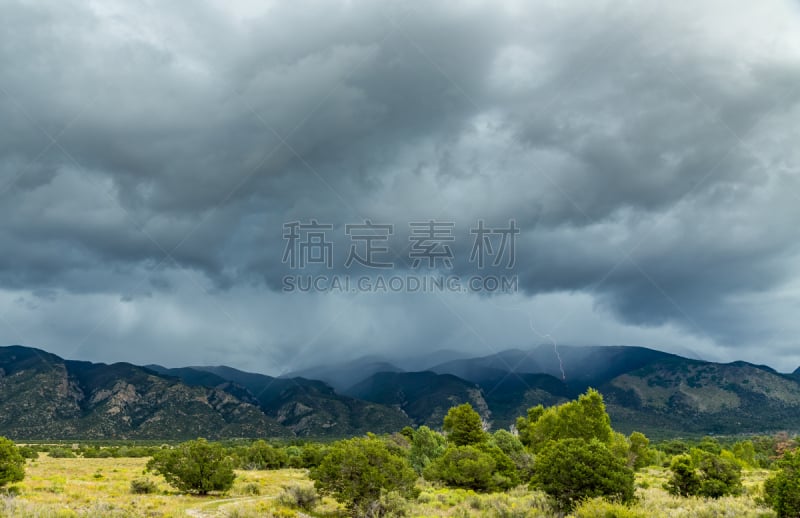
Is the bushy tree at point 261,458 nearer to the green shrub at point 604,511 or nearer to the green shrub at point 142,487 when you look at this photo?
the green shrub at point 142,487

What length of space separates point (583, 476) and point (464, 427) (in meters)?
31.9

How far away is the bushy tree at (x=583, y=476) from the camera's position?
2631 cm

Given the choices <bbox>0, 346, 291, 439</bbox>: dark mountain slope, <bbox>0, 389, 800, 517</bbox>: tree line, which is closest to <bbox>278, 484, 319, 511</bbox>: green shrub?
<bbox>0, 389, 800, 517</bbox>: tree line

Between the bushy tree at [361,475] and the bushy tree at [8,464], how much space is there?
18589 mm

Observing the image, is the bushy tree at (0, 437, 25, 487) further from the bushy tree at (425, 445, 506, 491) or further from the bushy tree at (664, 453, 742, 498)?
the bushy tree at (664, 453, 742, 498)

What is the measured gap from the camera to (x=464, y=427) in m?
57.3

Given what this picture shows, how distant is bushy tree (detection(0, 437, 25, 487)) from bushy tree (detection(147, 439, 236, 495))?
872 centimetres

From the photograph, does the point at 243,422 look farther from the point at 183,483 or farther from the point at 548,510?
the point at 548,510

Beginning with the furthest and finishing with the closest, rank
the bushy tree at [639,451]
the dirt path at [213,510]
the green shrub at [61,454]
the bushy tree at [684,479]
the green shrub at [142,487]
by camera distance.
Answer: the green shrub at [61,454]
the bushy tree at [639,451]
the green shrub at [142,487]
the bushy tree at [684,479]
the dirt path at [213,510]

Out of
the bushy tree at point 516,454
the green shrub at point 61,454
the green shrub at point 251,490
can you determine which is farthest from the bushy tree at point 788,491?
the green shrub at point 61,454

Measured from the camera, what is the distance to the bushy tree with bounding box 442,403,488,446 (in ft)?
185

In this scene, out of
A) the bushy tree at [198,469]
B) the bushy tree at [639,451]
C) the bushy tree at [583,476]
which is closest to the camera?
the bushy tree at [583,476]

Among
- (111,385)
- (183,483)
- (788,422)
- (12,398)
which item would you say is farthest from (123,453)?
(788,422)

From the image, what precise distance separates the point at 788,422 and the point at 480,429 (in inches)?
8034
